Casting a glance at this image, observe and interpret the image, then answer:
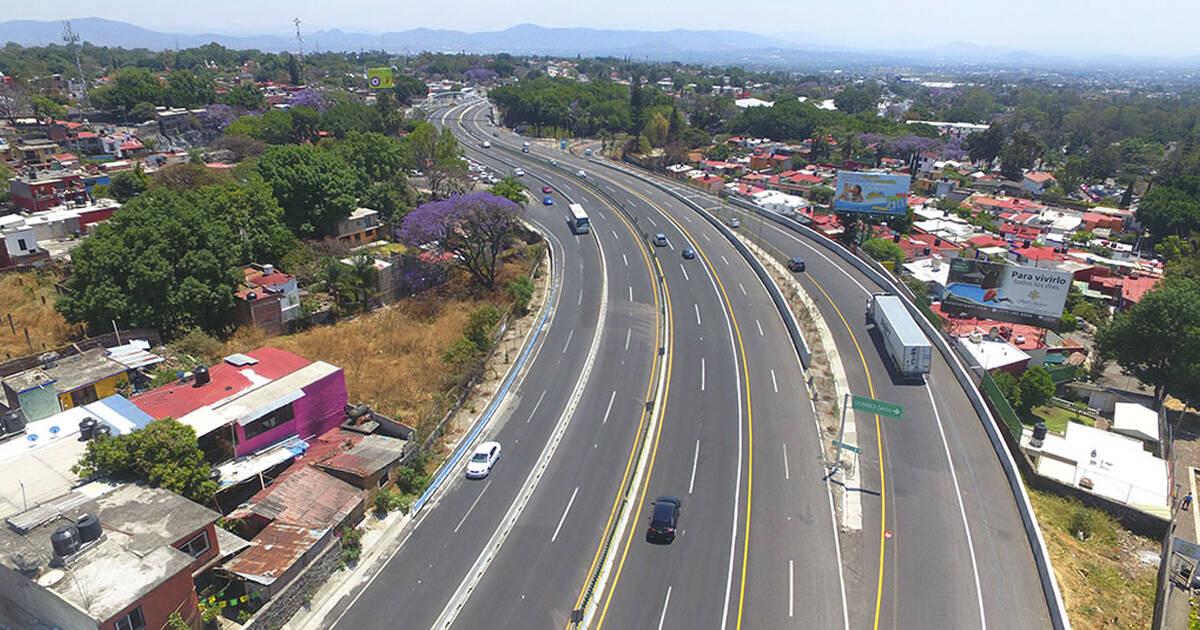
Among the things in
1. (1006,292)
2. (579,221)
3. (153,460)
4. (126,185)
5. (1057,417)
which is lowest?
(1057,417)

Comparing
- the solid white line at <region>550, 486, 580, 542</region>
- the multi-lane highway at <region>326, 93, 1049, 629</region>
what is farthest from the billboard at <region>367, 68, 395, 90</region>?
the solid white line at <region>550, 486, 580, 542</region>

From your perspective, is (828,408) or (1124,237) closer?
(828,408)

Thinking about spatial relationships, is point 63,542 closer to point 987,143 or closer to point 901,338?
point 901,338

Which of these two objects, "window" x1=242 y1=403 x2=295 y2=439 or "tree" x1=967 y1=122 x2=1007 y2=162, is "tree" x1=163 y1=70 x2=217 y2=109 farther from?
"tree" x1=967 y1=122 x2=1007 y2=162

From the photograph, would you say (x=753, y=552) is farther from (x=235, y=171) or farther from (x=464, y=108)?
(x=464, y=108)

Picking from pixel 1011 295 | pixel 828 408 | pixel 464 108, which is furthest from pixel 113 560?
pixel 464 108

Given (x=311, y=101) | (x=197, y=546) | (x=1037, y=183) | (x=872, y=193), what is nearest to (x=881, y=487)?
(x=197, y=546)

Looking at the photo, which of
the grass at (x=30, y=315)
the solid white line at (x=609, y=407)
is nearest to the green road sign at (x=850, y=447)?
the solid white line at (x=609, y=407)
